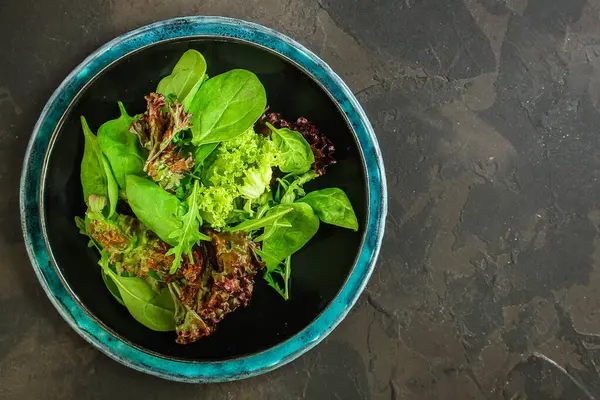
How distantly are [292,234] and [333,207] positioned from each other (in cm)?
10

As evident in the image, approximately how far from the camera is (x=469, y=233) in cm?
156

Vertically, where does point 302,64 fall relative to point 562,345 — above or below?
above

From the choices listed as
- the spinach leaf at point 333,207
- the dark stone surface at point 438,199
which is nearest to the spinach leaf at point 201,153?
the spinach leaf at point 333,207

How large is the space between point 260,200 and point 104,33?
63 centimetres

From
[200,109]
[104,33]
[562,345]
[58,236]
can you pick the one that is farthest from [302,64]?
[562,345]

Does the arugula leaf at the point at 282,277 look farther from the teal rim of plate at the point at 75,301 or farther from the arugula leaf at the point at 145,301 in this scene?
the arugula leaf at the point at 145,301

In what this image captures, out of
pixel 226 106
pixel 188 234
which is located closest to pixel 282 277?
pixel 188 234

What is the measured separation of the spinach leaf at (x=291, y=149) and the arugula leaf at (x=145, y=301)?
37cm

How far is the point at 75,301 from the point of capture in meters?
1.30

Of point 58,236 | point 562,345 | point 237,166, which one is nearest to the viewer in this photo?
point 237,166

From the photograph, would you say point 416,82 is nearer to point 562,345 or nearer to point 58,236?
point 562,345

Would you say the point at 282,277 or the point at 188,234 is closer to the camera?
the point at 188,234

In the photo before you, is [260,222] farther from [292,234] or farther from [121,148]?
[121,148]

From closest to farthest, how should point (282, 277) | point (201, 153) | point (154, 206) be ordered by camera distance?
point (154, 206), point (201, 153), point (282, 277)
